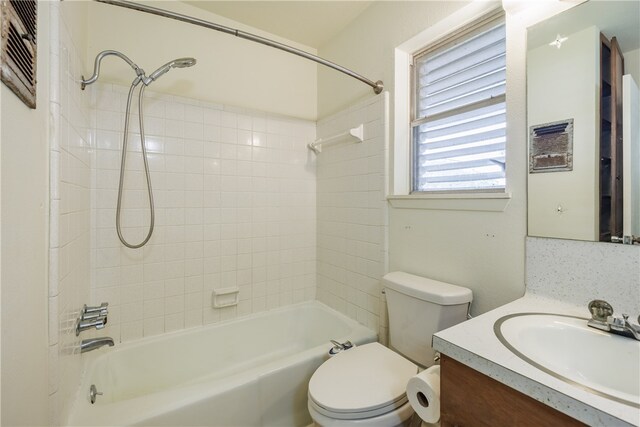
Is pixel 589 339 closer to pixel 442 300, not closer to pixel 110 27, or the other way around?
pixel 442 300

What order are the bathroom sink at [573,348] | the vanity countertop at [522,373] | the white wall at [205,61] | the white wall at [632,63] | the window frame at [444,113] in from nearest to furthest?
1. the vanity countertop at [522,373]
2. the bathroom sink at [573,348]
3. the white wall at [632,63]
4. the window frame at [444,113]
5. the white wall at [205,61]

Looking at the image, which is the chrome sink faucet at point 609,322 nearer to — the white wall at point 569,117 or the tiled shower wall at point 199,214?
the white wall at point 569,117

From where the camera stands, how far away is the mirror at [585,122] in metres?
0.83

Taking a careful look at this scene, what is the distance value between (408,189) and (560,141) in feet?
2.49

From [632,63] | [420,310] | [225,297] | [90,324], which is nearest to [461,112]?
[632,63]

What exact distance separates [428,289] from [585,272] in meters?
0.53

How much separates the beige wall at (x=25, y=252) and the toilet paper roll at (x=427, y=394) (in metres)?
0.91

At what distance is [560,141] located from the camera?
962mm

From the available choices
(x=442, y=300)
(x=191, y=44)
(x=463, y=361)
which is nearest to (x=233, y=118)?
(x=191, y=44)

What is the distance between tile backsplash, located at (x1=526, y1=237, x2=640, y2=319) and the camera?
0.81 meters

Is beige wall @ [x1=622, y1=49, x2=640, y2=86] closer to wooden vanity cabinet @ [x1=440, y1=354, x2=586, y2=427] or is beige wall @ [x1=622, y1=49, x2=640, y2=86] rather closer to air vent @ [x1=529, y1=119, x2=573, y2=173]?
air vent @ [x1=529, y1=119, x2=573, y2=173]

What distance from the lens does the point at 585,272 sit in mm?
897

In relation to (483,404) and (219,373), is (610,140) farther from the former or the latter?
(219,373)

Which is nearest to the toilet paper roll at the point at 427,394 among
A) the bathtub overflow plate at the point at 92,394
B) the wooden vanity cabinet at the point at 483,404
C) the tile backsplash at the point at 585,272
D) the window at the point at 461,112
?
the wooden vanity cabinet at the point at 483,404
